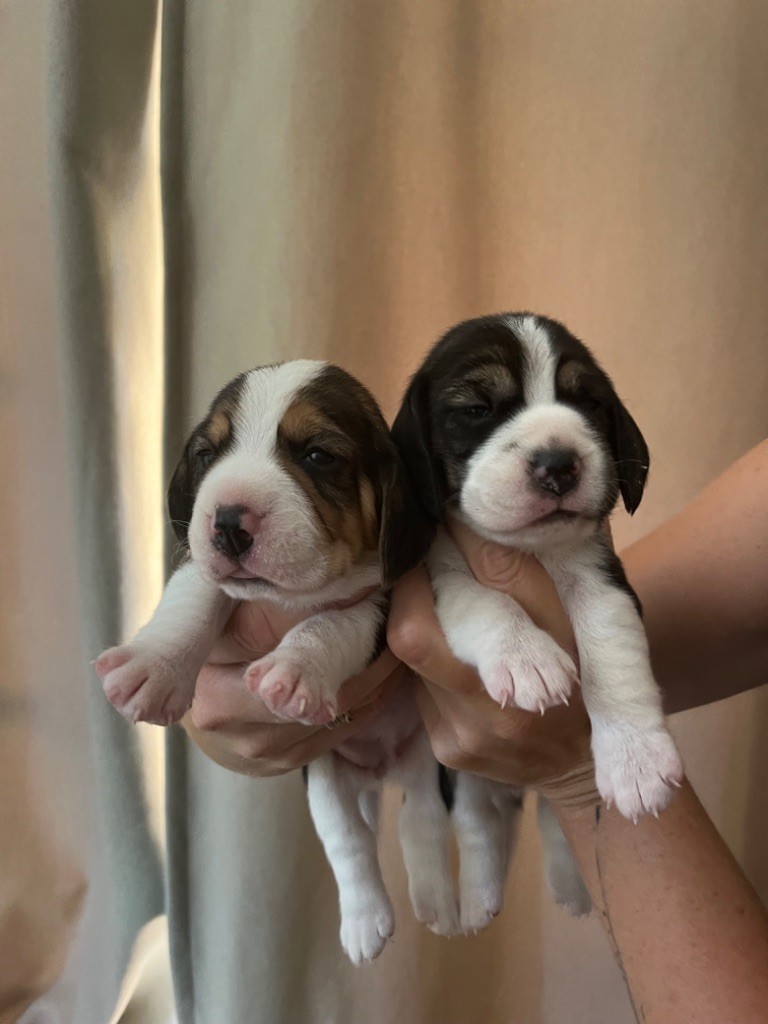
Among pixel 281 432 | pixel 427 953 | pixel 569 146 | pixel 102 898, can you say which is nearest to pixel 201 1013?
pixel 102 898

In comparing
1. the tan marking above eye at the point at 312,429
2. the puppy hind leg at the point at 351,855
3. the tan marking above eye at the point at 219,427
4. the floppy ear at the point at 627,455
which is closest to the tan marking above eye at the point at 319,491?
the tan marking above eye at the point at 312,429

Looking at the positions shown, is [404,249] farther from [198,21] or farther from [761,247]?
[761,247]

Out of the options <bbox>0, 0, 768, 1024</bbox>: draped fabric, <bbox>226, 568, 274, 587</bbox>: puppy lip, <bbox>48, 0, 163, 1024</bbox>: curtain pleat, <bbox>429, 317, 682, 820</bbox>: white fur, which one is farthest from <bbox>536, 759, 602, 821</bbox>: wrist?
<bbox>48, 0, 163, 1024</bbox>: curtain pleat

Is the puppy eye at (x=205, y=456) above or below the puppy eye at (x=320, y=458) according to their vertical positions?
below

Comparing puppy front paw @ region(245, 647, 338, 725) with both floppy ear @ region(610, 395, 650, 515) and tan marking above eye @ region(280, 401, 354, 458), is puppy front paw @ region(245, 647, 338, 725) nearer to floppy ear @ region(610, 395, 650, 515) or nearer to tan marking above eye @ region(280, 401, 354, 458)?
tan marking above eye @ region(280, 401, 354, 458)

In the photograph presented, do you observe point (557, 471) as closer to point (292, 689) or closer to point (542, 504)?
point (542, 504)

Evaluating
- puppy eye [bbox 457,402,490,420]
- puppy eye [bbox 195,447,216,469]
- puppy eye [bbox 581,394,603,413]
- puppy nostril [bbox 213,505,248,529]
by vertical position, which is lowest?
puppy nostril [bbox 213,505,248,529]

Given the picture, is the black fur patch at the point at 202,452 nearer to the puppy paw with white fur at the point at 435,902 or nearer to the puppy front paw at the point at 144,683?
the puppy front paw at the point at 144,683
